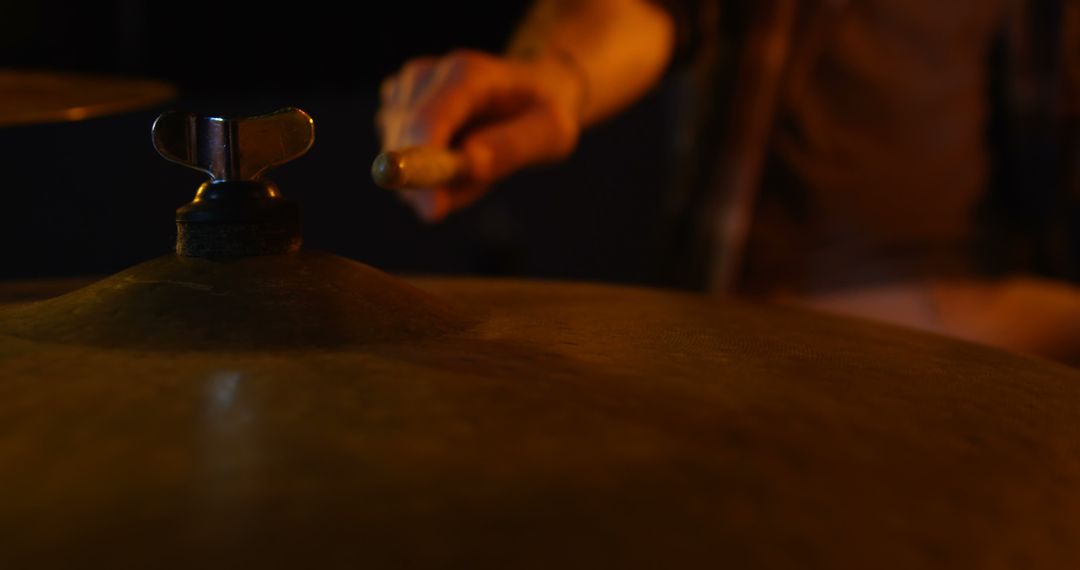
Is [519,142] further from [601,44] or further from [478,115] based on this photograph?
[601,44]

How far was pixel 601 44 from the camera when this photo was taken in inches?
42.6

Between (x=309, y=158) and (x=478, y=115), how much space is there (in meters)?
1.34

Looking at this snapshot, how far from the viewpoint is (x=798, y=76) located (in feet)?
4.06

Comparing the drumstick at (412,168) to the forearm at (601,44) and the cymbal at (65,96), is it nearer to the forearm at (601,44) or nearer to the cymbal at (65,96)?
the cymbal at (65,96)

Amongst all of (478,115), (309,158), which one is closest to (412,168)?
(478,115)

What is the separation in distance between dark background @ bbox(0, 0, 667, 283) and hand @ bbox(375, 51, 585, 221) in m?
0.81

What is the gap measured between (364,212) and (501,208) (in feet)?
1.15

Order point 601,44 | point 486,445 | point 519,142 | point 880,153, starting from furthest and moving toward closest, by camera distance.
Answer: point 880,153, point 601,44, point 519,142, point 486,445

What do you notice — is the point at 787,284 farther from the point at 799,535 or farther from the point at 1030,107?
the point at 799,535

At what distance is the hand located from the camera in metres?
0.76

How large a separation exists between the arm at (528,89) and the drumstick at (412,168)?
0.12 metres

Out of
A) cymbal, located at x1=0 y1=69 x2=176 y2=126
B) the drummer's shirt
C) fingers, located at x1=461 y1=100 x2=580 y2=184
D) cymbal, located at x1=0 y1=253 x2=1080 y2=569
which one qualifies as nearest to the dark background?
the drummer's shirt

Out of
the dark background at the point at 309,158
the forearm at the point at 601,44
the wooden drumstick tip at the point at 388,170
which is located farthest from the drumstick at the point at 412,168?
the dark background at the point at 309,158

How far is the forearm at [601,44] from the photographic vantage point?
105 cm
